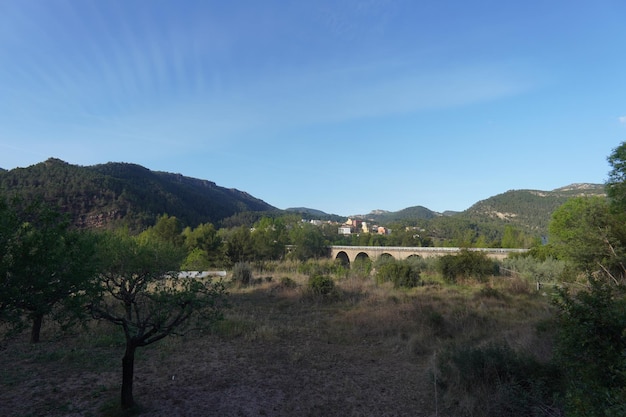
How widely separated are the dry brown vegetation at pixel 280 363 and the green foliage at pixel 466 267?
7.57 metres

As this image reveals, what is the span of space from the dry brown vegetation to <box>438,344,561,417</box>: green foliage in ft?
0.73

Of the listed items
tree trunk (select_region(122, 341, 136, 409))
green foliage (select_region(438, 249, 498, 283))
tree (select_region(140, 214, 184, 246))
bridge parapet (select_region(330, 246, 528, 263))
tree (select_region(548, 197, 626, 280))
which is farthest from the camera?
bridge parapet (select_region(330, 246, 528, 263))

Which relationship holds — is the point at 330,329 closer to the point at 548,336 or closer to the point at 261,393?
the point at 261,393

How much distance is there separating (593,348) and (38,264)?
6.94 m

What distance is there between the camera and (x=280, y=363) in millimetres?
7887

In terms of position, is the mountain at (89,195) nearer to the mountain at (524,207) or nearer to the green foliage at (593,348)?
the green foliage at (593,348)

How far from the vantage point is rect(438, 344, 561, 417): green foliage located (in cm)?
501

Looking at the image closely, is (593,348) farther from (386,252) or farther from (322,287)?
(386,252)

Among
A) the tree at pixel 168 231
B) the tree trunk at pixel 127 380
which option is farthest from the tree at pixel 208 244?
the tree trunk at pixel 127 380

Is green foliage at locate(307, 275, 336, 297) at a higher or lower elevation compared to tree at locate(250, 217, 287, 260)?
lower

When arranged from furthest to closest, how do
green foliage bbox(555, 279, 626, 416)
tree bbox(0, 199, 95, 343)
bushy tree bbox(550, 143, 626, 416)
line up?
tree bbox(0, 199, 95, 343)
green foliage bbox(555, 279, 626, 416)
bushy tree bbox(550, 143, 626, 416)

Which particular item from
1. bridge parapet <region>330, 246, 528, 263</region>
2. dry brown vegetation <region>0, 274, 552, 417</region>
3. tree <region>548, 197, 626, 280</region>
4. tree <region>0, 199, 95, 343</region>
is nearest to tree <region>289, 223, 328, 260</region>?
bridge parapet <region>330, 246, 528, 263</region>

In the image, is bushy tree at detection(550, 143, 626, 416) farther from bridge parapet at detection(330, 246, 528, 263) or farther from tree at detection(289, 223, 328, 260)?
tree at detection(289, 223, 328, 260)

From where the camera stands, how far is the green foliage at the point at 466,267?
2103 cm
